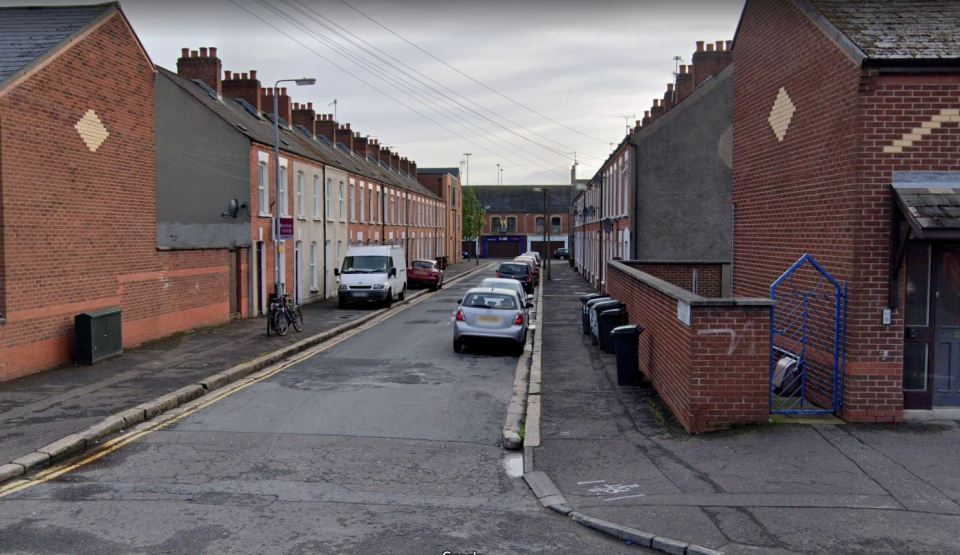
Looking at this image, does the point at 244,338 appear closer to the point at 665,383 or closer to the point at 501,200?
the point at 665,383

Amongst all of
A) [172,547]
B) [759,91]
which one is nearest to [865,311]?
[759,91]

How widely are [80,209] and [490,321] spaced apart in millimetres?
9170

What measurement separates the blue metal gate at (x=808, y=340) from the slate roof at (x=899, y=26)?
291 centimetres

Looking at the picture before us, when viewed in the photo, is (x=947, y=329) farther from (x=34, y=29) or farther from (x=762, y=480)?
(x=34, y=29)

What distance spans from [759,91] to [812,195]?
3417 mm

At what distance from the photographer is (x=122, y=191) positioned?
18266 millimetres

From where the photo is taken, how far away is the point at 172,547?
22.2 ft

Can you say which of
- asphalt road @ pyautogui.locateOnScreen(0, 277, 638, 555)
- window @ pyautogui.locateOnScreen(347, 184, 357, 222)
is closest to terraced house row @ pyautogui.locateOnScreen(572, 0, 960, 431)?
asphalt road @ pyautogui.locateOnScreen(0, 277, 638, 555)

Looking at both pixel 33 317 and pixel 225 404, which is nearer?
pixel 225 404

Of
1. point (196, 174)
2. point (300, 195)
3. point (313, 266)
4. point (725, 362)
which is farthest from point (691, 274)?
point (313, 266)

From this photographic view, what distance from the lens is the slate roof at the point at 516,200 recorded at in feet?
363

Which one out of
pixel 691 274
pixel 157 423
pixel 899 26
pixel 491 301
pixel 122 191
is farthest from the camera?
pixel 691 274

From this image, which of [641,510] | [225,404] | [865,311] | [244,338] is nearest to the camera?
[641,510]

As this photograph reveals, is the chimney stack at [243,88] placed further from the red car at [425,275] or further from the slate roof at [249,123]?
the red car at [425,275]
